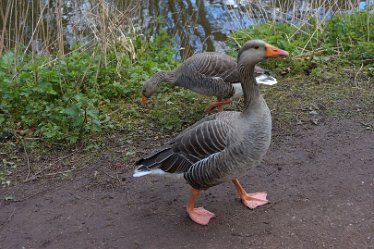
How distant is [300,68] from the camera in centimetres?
654

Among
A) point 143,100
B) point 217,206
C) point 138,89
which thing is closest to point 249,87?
Result: point 217,206

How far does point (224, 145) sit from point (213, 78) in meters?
1.91

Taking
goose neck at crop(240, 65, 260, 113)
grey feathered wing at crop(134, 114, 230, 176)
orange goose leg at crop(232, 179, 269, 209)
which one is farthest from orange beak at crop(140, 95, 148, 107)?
goose neck at crop(240, 65, 260, 113)

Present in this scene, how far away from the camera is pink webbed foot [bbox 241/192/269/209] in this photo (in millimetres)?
3991

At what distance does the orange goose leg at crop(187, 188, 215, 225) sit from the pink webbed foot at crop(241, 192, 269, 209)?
0.31m

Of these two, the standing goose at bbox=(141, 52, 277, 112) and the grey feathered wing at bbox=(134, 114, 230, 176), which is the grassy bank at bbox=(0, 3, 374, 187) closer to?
the standing goose at bbox=(141, 52, 277, 112)

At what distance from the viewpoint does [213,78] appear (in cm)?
542

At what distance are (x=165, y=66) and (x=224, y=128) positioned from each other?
3.34m

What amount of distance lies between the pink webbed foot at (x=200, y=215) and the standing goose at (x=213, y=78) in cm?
185

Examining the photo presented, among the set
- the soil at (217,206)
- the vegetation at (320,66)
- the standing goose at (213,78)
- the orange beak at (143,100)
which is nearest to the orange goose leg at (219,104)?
the standing goose at (213,78)

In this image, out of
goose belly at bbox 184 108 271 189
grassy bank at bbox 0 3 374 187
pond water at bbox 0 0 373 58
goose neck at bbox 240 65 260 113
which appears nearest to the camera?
goose belly at bbox 184 108 271 189

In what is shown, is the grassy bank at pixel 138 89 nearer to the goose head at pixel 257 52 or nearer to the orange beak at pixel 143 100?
the orange beak at pixel 143 100

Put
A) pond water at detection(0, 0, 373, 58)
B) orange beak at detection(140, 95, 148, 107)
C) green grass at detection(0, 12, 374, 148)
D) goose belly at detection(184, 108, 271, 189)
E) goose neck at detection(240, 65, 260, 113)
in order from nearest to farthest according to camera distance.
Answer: goose belly at detection(184, 108, 271, 189), goose neck at detection(240, 65, 260, 113), green grass at detection(0, 12, 374, 148), orange beak at detection(140, 95, 148, 107), pond water at detection(0, 0, 373, 58)

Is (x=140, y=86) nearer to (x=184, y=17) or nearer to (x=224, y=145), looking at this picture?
(x=224, y=145)
